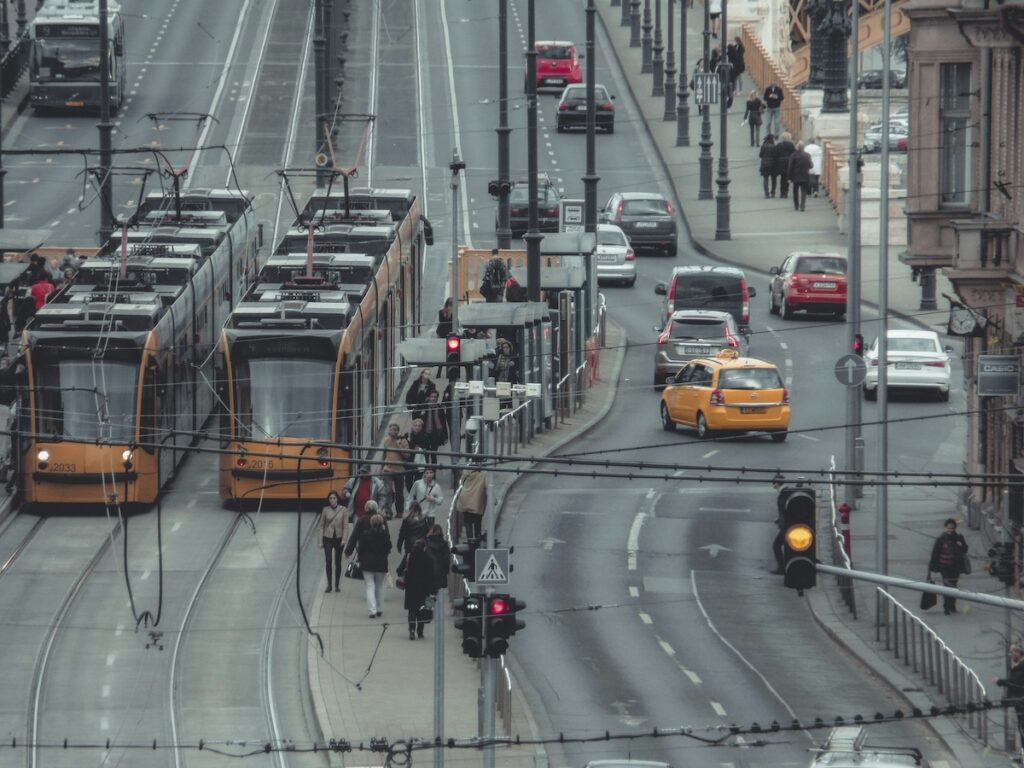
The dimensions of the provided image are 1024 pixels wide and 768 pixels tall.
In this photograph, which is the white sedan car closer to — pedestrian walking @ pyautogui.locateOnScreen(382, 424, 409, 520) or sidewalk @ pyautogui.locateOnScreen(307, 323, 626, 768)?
pedestrian walking @ pyautogui.locateOnScreen(382, 424, 409, 520)

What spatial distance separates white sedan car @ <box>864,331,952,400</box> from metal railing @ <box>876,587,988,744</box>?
41.2ft

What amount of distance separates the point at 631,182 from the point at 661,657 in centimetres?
4011

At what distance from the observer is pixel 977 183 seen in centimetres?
3884

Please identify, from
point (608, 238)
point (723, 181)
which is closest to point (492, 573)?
point (608, 238)

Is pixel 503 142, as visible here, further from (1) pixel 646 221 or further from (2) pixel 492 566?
(2) pixel 492 566

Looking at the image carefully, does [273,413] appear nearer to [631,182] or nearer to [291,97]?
[631,182]

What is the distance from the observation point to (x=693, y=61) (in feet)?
293

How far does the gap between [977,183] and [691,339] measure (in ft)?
31.9

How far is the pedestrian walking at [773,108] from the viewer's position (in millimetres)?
74375

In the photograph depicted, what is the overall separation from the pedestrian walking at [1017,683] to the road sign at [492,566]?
5.05 metres

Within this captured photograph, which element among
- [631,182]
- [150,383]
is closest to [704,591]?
[150,383]

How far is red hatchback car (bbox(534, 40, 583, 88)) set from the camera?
81.2 m

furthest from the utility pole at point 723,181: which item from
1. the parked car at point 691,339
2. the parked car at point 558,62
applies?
the parked car at point 558,62

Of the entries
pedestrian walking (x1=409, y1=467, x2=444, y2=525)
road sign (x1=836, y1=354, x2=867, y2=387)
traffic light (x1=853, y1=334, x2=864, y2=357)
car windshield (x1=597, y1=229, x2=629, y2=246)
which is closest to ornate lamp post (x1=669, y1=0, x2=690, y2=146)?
car windshield (x1=597, y1=229, x2=629, y2=246)
